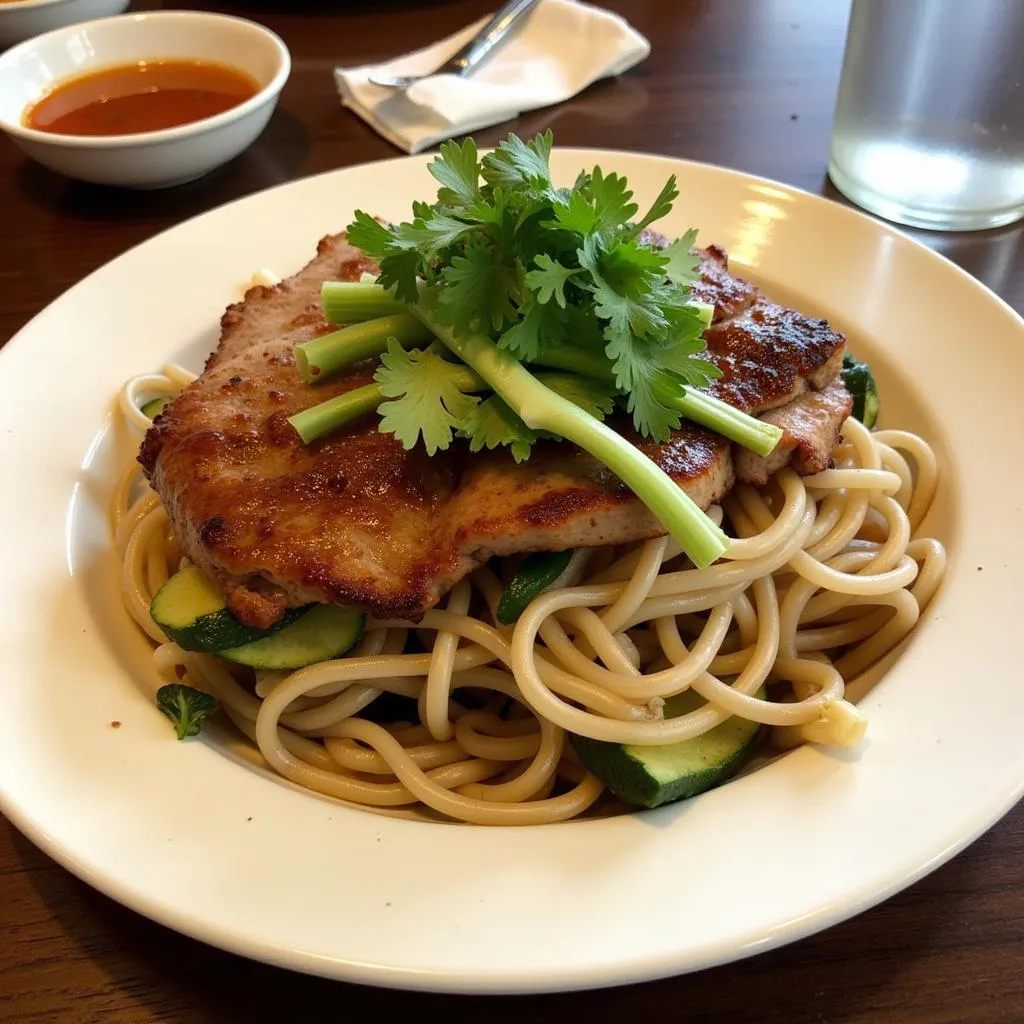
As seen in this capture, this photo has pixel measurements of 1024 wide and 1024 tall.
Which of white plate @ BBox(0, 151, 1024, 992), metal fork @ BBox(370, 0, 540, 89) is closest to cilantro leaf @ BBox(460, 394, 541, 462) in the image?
white plate @ BBox(0, 151, 1024, 992)

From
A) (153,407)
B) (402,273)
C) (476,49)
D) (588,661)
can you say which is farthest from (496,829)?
(476,49)

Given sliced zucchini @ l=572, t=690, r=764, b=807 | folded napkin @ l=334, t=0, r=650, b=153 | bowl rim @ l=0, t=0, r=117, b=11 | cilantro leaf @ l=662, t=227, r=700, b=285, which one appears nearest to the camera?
sliced zucchini @ l=572, t=690, r=764, b=807

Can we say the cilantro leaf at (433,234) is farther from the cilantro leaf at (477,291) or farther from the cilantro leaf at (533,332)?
the cilantro leaf at (533,332)

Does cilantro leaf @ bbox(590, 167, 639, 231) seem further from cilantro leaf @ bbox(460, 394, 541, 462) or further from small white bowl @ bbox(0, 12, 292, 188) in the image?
small white bowl @ bbox(0, 12, 292, 188)

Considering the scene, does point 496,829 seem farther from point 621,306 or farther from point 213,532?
point 621,306

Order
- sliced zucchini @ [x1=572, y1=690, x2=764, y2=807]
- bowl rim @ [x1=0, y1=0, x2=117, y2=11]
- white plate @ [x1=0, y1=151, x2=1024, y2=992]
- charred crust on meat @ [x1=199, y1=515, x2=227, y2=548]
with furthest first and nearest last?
bowl rim @ [x1=0, y1=0, x2=117, y2=11], charred crust on meat @ [x1=199, y1=515, x2=227, y2=548], sliced zucchini @ [x1=572, y1=690, x2=764, y2=807], white plate @ [x1=0, y1=151, x2=1024, y2=992]

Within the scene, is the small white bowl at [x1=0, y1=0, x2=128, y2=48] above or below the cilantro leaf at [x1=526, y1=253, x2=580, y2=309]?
below

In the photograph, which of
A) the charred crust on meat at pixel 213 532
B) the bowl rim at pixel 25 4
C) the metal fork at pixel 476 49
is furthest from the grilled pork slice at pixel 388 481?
the bowl rim at pixel 25 4
